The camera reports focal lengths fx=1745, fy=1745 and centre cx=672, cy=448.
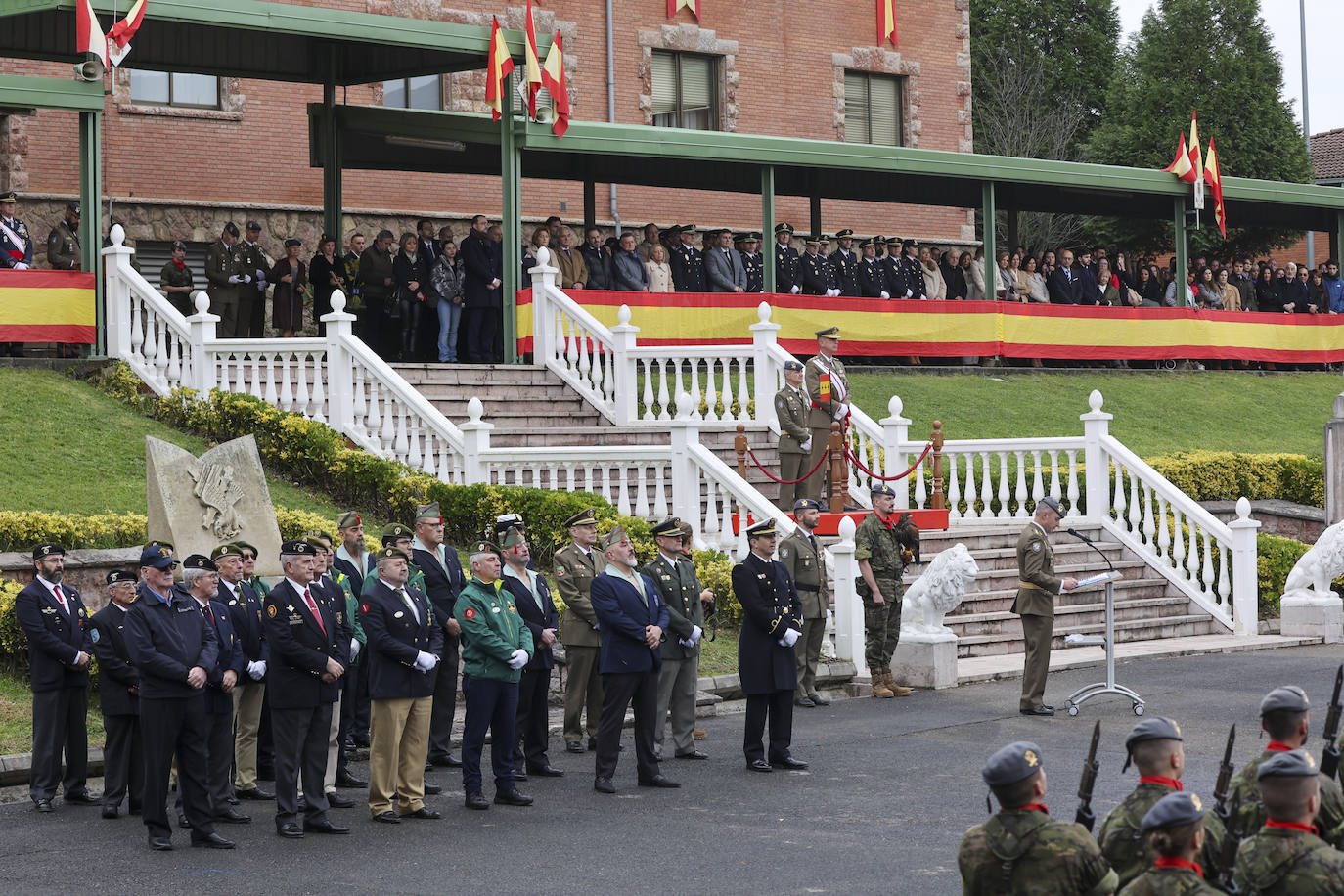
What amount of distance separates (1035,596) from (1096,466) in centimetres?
606

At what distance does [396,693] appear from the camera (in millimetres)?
10500

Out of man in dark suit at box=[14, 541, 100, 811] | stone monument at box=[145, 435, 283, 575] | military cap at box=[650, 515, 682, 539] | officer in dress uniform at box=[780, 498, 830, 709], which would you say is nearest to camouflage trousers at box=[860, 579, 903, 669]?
officer in dress uniform at box=[780, 498, 830, 709]

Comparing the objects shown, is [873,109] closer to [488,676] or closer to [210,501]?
[210,501]

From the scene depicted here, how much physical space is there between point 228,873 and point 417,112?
16948 millimetres

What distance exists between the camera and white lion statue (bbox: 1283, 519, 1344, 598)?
18.4m

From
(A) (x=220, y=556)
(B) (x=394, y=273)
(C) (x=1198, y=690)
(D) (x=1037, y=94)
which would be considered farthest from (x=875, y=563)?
(D) (x=1037, y=94)

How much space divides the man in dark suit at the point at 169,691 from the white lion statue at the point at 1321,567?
12.4m

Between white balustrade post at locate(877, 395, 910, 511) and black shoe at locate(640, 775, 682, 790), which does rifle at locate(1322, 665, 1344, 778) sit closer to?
black shoe at locate(640, 775, 682, 790)

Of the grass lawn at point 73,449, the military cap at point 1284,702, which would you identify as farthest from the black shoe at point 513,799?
the grass lawn at point 73,449

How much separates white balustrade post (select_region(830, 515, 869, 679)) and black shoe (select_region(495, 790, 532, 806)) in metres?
5.17

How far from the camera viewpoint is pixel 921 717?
13.7 meters

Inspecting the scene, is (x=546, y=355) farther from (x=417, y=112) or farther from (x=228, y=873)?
(x=228, y=873)

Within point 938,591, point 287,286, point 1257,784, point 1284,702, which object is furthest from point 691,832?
point 287,286

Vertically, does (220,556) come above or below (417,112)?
below
